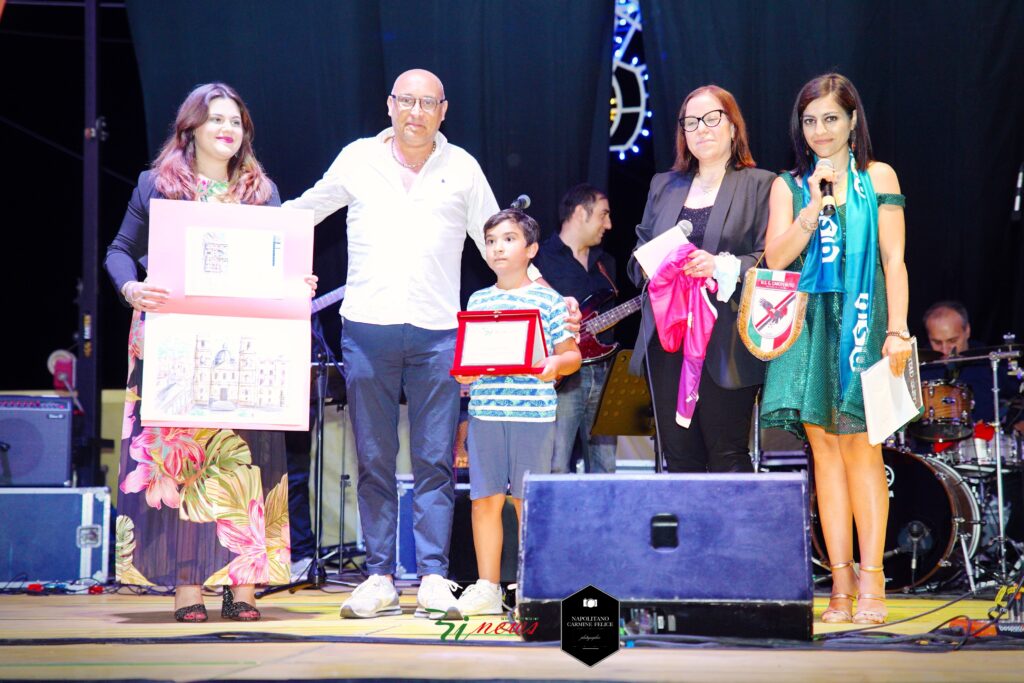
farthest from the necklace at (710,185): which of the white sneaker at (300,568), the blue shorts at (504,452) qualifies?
the white sneaker at (300,568)

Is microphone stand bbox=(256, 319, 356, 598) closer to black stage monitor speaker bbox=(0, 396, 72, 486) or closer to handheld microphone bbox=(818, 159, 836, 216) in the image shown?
black stage monitor speaker bbox=(0, 396, 72, 486)

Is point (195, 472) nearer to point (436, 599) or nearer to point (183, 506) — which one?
point (183, 506)

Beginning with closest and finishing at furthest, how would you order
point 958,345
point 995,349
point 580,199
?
point 995,349
point 580,199
point 958,345

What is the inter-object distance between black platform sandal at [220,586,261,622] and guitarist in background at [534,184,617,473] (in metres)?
1.63

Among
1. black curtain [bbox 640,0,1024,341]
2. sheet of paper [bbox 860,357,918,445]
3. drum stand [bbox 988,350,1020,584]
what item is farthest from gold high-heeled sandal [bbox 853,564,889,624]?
black curtain [bbox 640,0,1024,341]

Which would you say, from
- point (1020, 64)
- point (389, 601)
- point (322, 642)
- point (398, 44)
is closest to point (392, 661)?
point (322, 642)

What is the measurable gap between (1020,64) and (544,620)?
4118mm

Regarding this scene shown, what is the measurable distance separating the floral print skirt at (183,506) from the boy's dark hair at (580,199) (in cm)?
216

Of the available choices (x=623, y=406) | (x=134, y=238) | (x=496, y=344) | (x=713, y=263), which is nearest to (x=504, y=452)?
(x=496, y=344)

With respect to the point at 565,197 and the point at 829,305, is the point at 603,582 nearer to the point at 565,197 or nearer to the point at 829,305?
the point at 829,305

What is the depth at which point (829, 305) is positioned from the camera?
3336 millimetres

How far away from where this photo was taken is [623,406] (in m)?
4.63

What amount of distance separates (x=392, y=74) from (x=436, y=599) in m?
2.88

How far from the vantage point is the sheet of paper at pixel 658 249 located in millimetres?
3281
